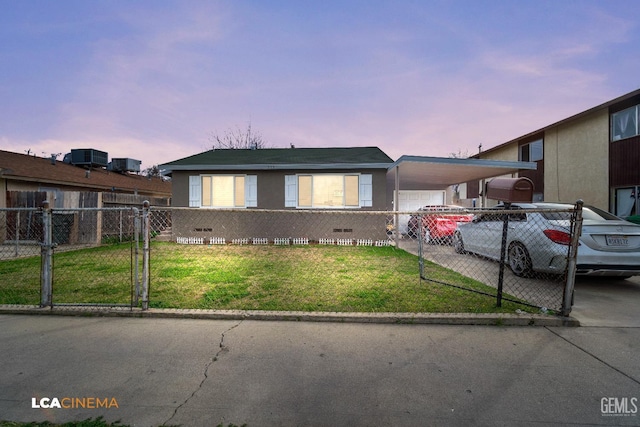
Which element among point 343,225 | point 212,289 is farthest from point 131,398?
point 343,225

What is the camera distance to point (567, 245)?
16.5ft

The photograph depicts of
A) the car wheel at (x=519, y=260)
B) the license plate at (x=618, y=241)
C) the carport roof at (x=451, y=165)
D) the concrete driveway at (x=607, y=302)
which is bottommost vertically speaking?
the concrete driveway at (x=607, y=302)

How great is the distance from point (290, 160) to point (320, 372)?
34.3 feet

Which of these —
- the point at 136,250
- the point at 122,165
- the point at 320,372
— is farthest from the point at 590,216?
the point at 122,165

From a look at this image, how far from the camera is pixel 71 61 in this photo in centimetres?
1226

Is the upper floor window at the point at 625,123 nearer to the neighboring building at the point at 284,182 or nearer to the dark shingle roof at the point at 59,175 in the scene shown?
the neighboring building at the point at 284,182

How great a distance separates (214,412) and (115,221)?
1346cm

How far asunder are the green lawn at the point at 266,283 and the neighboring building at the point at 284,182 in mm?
3662

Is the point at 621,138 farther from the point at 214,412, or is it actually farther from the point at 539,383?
the point at 214,412

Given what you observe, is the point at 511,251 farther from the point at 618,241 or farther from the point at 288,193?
the point at 288,193

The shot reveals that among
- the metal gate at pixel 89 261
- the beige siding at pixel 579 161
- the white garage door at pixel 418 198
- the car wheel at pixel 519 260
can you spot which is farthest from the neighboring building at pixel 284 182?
the beige siding at pixel 579 161

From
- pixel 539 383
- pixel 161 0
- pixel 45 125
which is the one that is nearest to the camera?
pixel 539 383

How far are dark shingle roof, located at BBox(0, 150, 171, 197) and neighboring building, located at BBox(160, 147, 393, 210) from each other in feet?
21.0

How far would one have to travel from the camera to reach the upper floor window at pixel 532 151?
18234 mm
